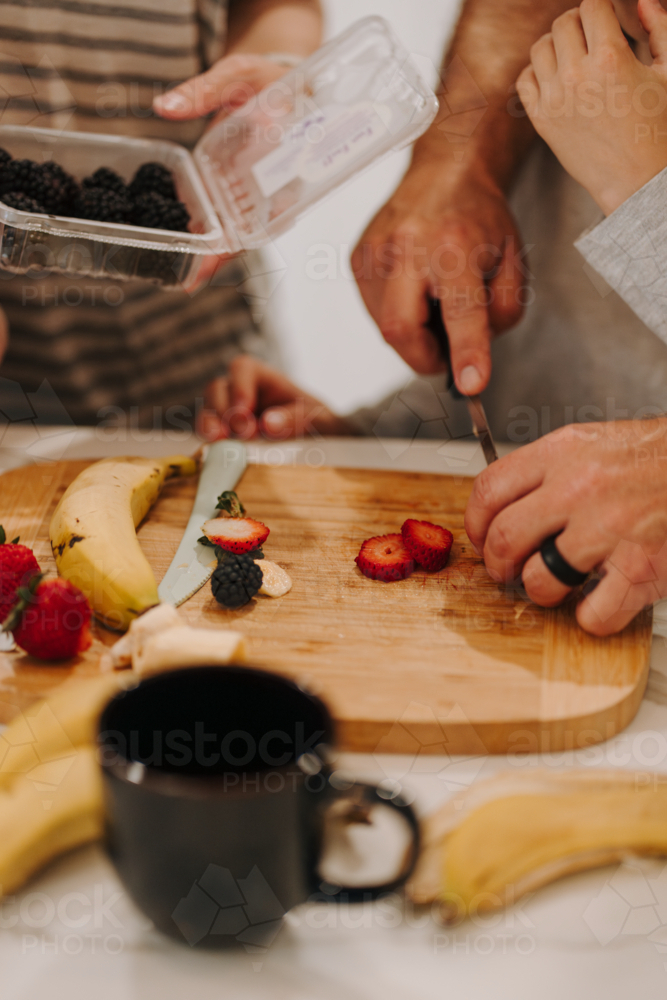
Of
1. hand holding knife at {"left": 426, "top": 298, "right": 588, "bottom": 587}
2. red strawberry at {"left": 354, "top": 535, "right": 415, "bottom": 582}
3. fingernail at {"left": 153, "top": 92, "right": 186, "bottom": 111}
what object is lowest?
red strawberry at {"left": 354, "top": 535, "right": 415, "bottom": 582}

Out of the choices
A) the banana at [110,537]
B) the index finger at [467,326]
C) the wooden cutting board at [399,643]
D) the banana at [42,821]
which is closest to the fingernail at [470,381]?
the index finger at [467,326]

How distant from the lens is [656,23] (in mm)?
743

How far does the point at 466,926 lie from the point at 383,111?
2.39 ft

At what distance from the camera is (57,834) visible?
46 cm

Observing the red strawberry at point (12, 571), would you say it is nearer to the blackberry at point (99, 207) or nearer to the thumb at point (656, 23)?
the blackberry at point (99, 207)

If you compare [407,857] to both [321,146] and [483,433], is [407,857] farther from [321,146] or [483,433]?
[321,146]

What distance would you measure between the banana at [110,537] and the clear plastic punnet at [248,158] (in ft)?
0.68

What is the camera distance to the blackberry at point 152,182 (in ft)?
2.76

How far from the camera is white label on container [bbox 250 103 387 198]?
80 cm

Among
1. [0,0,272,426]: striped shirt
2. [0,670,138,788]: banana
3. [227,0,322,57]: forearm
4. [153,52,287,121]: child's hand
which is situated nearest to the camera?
[0,670,138,788]: banana

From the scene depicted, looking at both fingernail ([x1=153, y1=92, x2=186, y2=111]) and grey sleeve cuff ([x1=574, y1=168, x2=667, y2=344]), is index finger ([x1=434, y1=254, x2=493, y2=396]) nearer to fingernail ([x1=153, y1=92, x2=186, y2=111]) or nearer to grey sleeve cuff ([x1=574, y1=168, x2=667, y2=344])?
grey sleeve cuff ([x1=574, y1=168, x2=667, y2=344])

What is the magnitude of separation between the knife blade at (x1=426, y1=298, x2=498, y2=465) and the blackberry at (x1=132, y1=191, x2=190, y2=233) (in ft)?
1.01

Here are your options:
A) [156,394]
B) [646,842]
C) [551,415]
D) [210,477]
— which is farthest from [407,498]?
[156,394]

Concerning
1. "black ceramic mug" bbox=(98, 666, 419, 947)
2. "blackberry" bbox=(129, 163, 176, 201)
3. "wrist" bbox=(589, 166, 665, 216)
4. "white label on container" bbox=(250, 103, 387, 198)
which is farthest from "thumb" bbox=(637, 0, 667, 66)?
"black ceramic mug" bbox=(98, 666, 419, 947)
